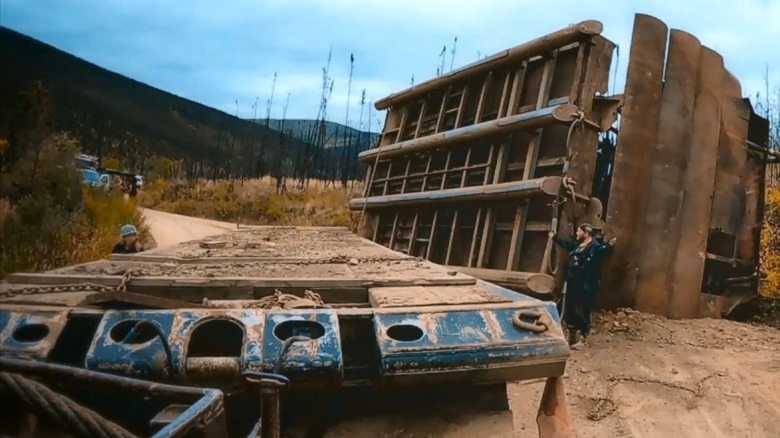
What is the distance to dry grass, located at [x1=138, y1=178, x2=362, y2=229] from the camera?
12953mm

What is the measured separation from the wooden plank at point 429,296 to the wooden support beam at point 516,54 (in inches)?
106

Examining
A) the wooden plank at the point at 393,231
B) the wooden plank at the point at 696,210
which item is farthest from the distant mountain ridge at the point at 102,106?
the wooden plank at the point at 696,210

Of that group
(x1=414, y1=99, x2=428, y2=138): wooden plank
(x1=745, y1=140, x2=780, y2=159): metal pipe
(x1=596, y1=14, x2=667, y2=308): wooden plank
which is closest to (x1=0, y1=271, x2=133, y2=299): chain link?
(x1=596, y1=14, x2=667, y2=308): wooden plank

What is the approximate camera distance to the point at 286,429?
1.81 m

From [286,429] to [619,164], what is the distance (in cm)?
387

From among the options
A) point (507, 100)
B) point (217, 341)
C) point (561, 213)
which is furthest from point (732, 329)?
point (217, 341)

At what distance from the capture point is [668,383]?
4.01m

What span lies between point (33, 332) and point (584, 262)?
364 centimetres

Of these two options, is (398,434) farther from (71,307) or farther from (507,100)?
(507,100)

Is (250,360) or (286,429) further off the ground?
(250,360)

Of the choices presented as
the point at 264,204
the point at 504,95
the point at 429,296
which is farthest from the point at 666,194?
the point at 264,204

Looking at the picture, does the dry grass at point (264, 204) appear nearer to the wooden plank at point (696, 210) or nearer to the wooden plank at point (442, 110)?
the wooden plank at point (442, 110)

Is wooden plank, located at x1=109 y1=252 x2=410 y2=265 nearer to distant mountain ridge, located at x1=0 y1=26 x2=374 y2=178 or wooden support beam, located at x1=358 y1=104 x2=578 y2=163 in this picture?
distant mountain ridge, located at x1=0 y1=26 x2=374 y2=178

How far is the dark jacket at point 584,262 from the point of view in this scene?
429 cm
